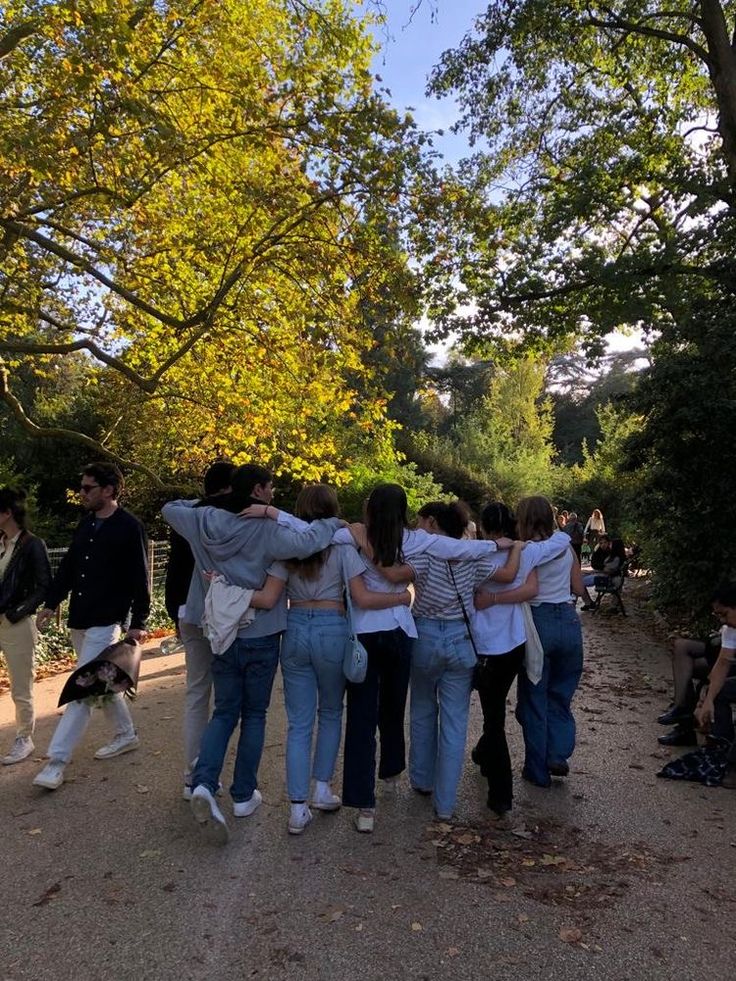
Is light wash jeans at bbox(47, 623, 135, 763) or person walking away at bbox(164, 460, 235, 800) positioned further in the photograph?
light wash jeans at bbox(47, 623, 135, 763)

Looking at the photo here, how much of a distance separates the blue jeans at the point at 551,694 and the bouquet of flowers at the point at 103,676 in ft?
8.34

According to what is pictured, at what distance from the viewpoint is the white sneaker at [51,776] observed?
4.52m

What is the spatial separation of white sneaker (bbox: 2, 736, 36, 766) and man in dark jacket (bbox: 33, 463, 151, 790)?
0.60m

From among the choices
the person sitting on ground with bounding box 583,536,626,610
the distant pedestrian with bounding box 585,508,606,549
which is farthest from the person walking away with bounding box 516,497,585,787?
the distant pedestrian with bounding box 585,508,606,549

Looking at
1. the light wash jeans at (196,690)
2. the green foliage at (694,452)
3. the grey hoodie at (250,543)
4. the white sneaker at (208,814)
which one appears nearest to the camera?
the white sneaker at (208,814)

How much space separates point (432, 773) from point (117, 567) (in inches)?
95.4

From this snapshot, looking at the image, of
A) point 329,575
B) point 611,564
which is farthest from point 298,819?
point 611,564

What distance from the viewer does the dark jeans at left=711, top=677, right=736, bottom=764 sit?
16.9 ft

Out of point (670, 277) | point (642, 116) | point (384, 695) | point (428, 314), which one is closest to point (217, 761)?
point (384, 695)

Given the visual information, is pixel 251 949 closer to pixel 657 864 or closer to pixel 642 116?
pixel 657 864

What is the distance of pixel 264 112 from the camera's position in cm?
836

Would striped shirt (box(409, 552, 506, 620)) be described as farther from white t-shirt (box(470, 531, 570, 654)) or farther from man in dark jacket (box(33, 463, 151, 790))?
man in dark jacket (box(33, 463, 151, 790))

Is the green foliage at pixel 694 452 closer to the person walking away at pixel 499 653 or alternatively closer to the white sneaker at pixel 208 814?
the person walking away at pixel 499 653

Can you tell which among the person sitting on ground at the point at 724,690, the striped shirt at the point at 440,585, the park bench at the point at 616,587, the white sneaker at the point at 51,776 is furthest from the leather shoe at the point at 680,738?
the park bench at the point at 616,587
